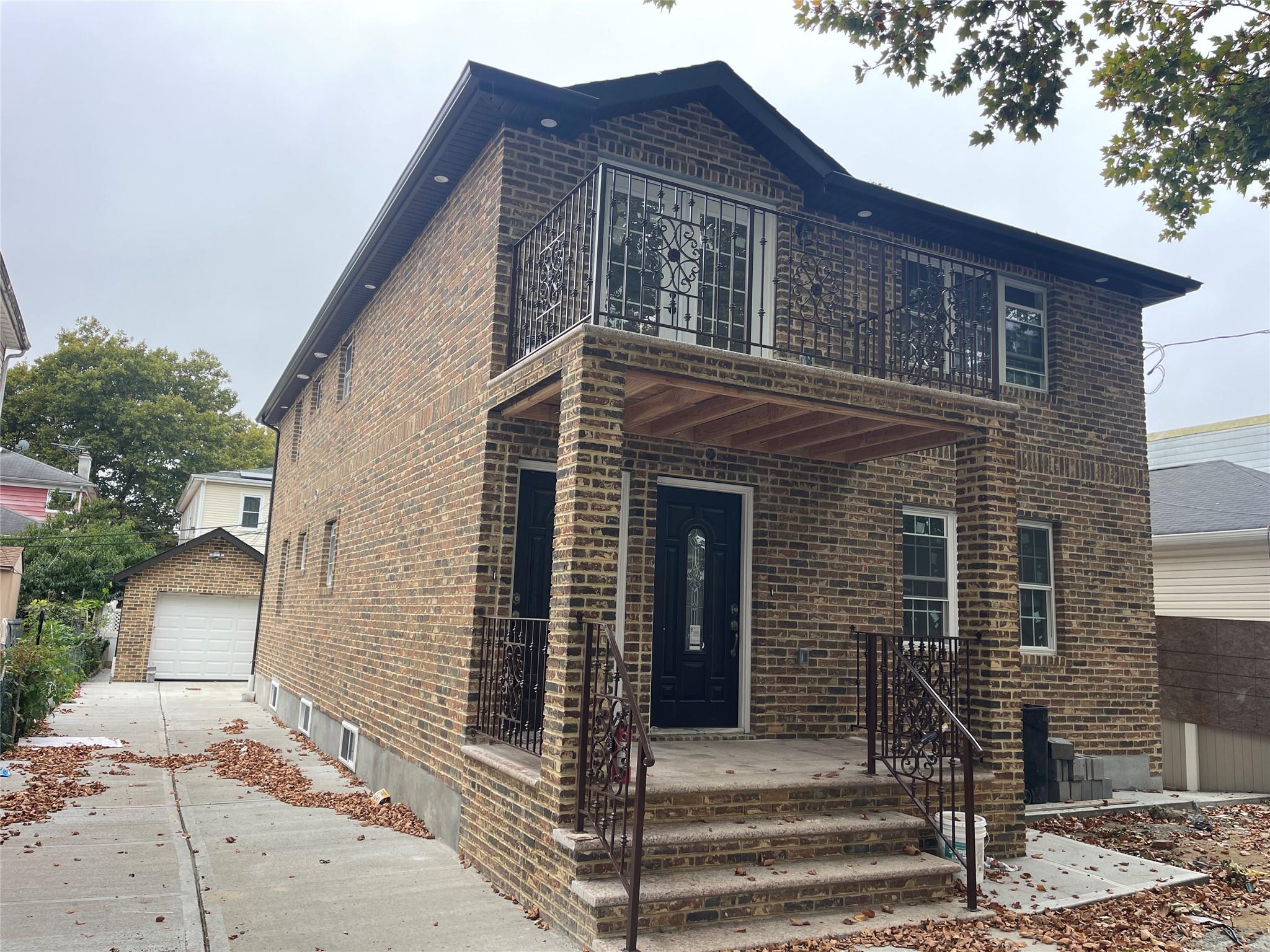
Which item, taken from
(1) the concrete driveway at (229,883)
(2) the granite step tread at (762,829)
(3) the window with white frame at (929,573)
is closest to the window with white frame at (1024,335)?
(3) the window with white frame at (929,573)

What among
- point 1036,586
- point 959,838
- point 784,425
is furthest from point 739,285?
point 959,838

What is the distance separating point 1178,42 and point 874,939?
7060 millimetres

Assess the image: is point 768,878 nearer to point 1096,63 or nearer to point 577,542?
point 577,542

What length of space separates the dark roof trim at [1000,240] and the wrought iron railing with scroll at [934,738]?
456 centimetres

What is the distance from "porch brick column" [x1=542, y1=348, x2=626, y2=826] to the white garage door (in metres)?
18.4

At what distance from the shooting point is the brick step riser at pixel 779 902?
184 inches

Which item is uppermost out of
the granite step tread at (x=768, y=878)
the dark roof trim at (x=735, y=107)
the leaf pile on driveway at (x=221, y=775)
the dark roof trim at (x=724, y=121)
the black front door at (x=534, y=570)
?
the dark roof trim at (x=735, y=107)

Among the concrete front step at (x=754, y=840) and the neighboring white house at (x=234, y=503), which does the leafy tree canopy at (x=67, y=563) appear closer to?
the neighboring white house at (x=234, y=503)

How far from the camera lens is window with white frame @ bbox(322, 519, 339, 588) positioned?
11914 millimetres

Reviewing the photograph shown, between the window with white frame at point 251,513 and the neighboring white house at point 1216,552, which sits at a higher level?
the window with white frame at point 251,513

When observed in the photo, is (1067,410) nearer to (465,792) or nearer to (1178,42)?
(1178,42)

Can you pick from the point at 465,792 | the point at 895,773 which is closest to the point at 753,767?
the point at 895,773

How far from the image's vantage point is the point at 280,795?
27.5ft

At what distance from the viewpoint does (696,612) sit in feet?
26.3
